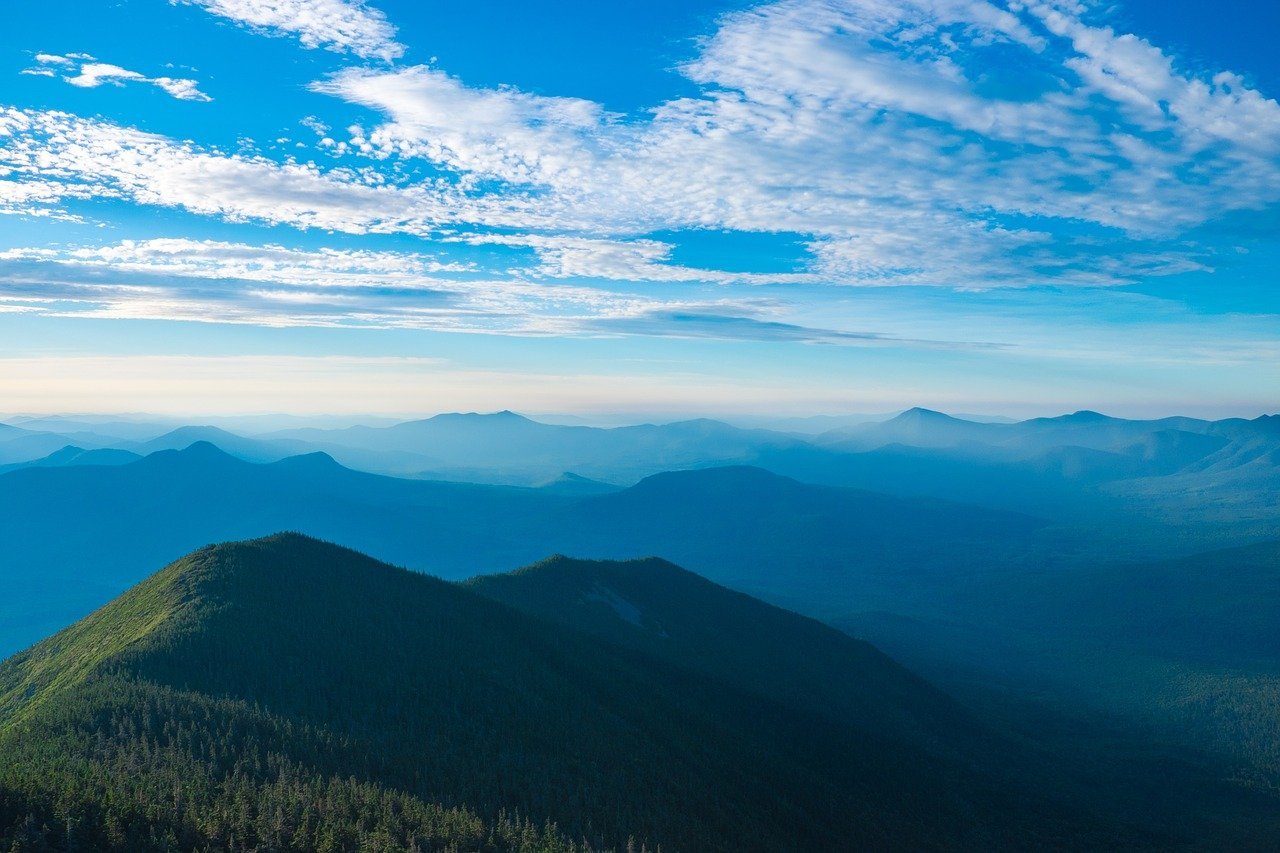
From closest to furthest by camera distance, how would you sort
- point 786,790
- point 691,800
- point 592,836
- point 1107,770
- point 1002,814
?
1. point 592,836
2. point 691,800
3. point 786,790
4. point 1002,814
5. point 1107,770

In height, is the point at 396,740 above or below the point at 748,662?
above

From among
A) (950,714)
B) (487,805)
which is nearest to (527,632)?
(487,805)

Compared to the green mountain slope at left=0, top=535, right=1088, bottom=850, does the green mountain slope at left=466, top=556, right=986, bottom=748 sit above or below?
below

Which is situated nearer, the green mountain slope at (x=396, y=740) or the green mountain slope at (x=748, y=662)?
the green mountain slope at (x=396, y=740)

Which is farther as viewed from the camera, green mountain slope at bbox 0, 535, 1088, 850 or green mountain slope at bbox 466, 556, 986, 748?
green mountain slope at bbox 466, 556, 986, 748

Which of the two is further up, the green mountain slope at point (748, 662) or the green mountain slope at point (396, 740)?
the green mountain slope at point (396, 740)

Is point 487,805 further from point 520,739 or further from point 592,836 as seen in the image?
point 520,739

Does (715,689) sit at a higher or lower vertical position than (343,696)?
lower

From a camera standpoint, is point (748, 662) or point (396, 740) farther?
point (748, 662)
